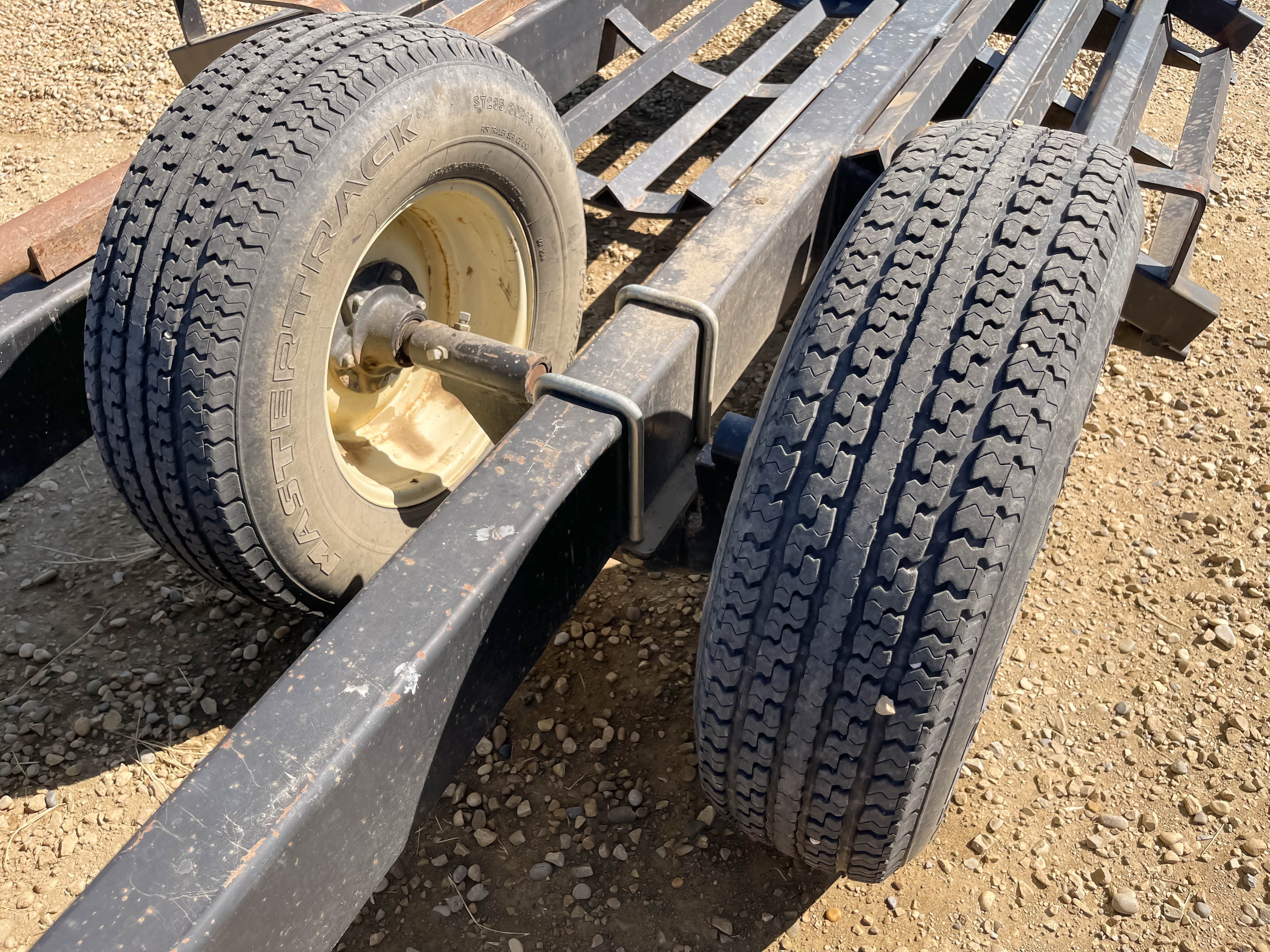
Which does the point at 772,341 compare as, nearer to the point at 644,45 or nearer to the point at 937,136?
the point at 644,45

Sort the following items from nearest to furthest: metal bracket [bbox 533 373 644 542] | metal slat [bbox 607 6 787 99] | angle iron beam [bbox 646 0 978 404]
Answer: metal bracket [bbox 533 373 644 542] → angle iron beam [bbox 646 0 978 404] → metal slat [bbox 607 6 787 99]

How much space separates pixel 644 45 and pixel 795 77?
181cm

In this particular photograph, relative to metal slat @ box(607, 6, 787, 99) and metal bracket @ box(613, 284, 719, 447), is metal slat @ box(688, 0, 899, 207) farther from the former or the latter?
metal bracket @ box(613, 284, 719, 447)

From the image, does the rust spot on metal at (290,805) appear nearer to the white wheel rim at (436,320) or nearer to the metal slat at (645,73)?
the white wheel rim at (436,320)

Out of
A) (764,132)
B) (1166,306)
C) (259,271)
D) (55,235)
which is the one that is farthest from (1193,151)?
(55,235)

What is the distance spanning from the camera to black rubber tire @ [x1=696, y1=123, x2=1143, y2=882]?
1398 millimetres

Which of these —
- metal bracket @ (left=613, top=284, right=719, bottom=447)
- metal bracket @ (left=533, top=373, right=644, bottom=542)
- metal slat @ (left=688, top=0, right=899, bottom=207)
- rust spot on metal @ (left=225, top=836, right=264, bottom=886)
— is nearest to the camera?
rust spot on metal @ (left=225, top=836, right=264, bottom=886)

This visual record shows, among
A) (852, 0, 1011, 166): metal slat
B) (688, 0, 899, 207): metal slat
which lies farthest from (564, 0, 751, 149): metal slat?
(852, 0, 1011, 166): metal slat

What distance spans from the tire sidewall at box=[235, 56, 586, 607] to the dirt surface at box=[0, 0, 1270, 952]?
677mm

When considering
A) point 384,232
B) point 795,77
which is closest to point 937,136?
point 384,232

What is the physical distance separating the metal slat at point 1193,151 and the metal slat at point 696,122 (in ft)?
5.36

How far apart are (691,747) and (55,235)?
197 cm

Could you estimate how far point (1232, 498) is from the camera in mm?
3064

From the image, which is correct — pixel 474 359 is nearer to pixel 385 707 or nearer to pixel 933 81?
pixel 385 707
